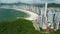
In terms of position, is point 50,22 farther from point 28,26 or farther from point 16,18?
point 16,18

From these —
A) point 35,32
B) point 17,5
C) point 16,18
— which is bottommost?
point 35,32

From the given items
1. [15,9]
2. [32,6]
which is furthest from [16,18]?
[32,6]

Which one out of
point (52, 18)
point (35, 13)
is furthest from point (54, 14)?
point (35, 13)

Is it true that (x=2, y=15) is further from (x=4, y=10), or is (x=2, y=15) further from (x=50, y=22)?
(x=50, y=22)

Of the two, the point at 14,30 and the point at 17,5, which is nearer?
the point at 14,30

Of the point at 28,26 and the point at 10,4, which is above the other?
the point at 10,4

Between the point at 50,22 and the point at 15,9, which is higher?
the point at 15,9

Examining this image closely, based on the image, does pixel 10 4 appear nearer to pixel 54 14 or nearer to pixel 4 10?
pixel 4 10
